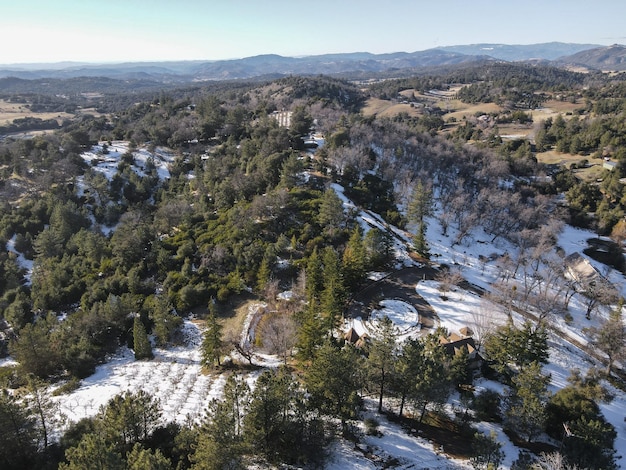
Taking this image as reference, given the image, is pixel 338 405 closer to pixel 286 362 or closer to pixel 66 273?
pixel 286 362

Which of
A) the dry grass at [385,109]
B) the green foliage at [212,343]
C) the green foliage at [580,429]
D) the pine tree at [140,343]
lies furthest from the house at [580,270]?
the dry grass at [385,109]

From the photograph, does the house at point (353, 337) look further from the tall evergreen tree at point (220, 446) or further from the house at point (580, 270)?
the house at point (580, 270)

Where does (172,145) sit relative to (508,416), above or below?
above

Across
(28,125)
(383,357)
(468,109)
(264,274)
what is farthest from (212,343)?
(28,125)

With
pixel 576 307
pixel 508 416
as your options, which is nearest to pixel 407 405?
pixel 508 416

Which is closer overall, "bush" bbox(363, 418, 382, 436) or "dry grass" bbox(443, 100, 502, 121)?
"bush" bbox(363, 418, 382, 436)

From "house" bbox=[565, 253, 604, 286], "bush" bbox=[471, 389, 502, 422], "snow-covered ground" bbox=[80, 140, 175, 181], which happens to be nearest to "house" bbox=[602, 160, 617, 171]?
"house" bbox=[565, 253, 604, 286]

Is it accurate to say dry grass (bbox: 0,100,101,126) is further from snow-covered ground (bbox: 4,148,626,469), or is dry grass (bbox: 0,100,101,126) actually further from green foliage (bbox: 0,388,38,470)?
green foliage (bbox: 0,388,38,470)
